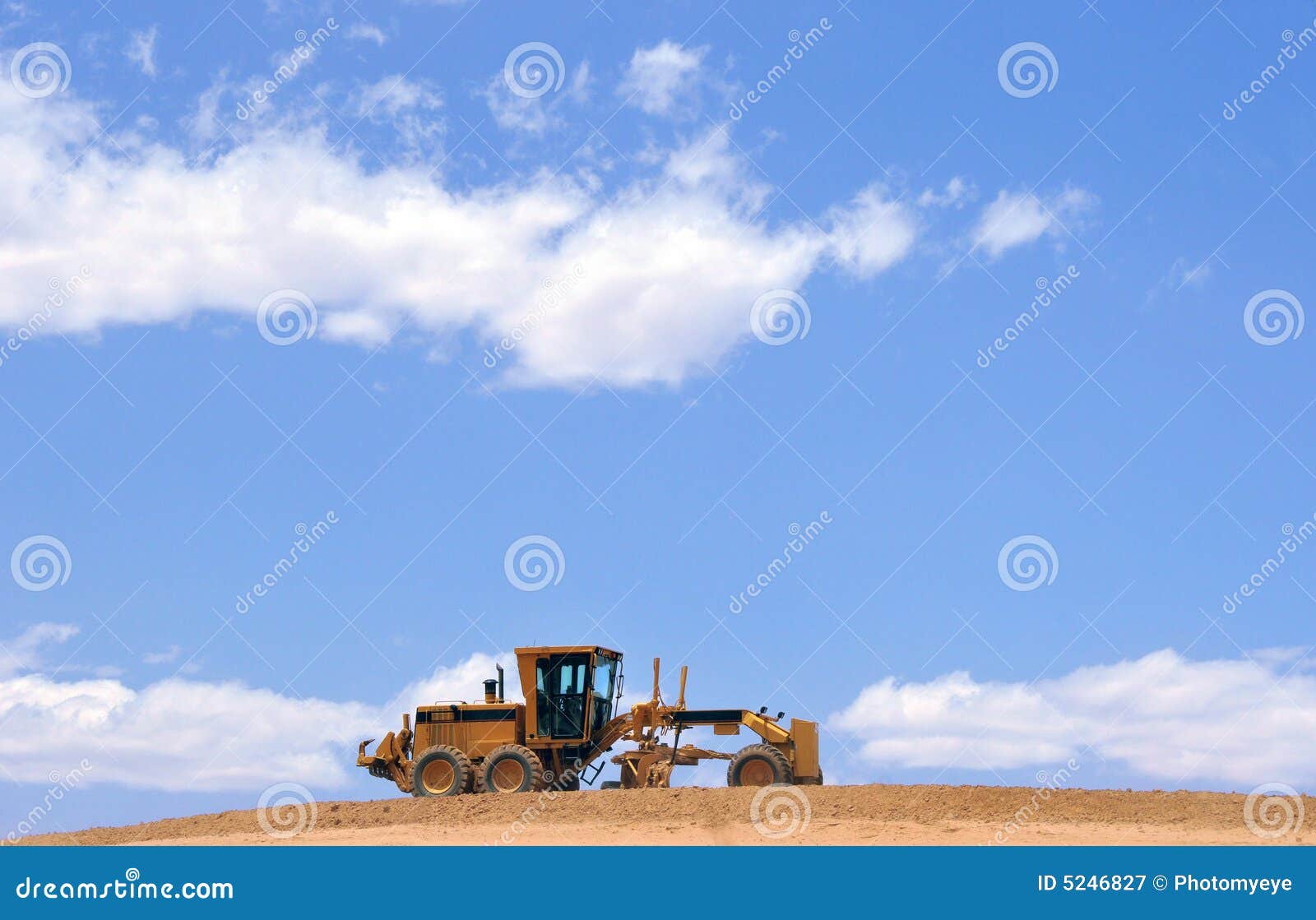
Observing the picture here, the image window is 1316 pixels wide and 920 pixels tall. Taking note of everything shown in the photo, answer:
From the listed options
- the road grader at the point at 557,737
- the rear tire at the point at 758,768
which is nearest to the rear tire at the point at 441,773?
the road grader at the point at 557,737

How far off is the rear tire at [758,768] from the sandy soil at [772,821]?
4.96ft

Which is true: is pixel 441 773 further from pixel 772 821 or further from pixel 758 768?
pixel 772 821

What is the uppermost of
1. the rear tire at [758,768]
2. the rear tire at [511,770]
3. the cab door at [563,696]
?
the cab door at [563,696]

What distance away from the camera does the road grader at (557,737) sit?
26188 mm

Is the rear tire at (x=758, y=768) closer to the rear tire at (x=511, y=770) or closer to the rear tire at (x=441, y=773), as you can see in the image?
the rear tire at (x=511, y=770)

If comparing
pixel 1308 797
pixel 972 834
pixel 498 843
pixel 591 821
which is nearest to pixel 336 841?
pixel 498 843

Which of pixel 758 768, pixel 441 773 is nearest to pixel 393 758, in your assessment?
pixel 441 773

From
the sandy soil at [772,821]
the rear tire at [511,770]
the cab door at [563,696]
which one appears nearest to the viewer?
the sandy soil at [772,821]

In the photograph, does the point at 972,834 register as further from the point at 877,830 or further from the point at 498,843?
the point at 498,843

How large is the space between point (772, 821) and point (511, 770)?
22.5ft

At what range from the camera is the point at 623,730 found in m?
27.5

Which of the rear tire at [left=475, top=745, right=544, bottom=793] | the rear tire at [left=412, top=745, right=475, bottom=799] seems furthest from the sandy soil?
the rear tire at [left=412, top=745, right=475, bottom=799]

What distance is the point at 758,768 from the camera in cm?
2539

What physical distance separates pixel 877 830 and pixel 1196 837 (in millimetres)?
4563
